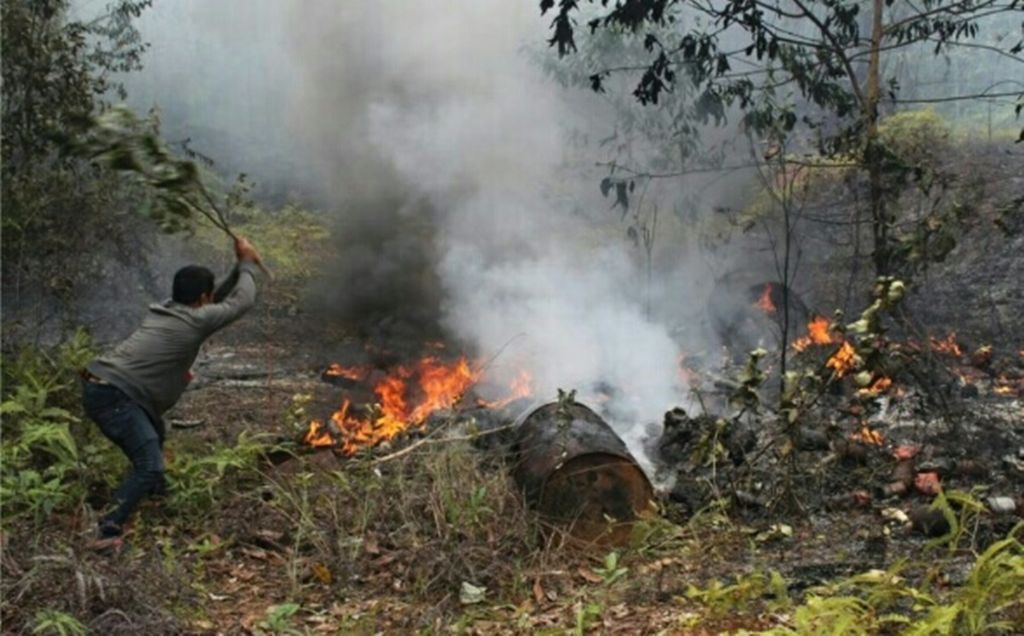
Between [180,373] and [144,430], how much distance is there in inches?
15.3

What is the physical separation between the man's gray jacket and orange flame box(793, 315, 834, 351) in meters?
5.76

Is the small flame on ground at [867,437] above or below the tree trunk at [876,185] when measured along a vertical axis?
below

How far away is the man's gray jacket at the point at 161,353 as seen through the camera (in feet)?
16.5

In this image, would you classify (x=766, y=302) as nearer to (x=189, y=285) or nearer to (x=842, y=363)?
(x=842, y=363)

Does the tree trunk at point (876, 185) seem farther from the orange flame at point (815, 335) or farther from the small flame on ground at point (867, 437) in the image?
the orange flame at point (815, 335)

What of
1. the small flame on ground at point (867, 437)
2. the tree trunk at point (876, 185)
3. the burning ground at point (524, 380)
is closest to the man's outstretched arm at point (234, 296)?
the burning ground at point (524, 380)

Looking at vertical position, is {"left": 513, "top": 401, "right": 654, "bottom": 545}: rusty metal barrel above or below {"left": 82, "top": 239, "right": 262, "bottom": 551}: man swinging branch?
below

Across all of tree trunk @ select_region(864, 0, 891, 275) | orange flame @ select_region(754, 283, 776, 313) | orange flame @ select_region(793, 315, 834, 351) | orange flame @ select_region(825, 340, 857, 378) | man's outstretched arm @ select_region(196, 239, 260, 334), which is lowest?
orange flame @ select_region(793, 315, 834, 351)

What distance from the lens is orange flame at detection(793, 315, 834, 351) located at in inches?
347

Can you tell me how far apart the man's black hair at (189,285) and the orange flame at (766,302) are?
6.68 m

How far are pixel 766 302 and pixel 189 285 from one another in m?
6.87

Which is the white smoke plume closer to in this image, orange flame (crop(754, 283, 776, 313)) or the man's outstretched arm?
orange flame (crop(754, 283, 776, 313))

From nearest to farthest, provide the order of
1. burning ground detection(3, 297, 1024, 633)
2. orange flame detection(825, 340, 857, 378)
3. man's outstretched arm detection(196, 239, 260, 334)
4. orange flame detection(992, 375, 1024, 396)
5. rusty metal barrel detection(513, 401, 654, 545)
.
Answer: burning ground detection(3, 297, 1024, 633) < man's outstretched arm detection(196, 239, 260, 334) < rusty metal barrel detection(513, 401, 654, 545) < orange flame detection(825, 340, 857, 378) < orange flame detection(992, 375, 1024, 396)

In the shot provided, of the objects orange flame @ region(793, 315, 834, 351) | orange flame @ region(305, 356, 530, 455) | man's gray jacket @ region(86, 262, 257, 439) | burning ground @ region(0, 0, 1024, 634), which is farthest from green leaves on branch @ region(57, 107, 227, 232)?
orange flame @ region(793, 315, 834, 351)
